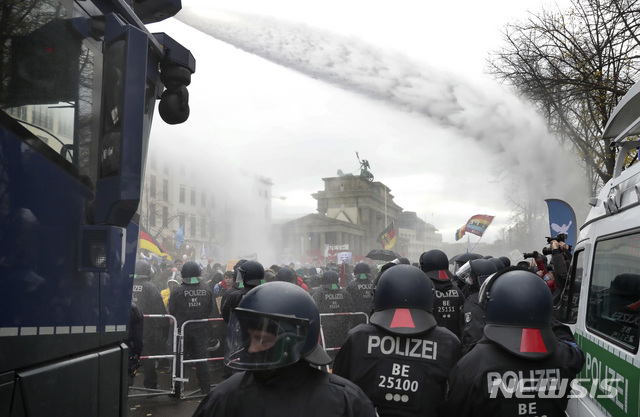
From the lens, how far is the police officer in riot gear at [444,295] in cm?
649

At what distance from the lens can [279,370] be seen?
2.11m

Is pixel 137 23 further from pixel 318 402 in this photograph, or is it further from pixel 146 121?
pixel 318 402

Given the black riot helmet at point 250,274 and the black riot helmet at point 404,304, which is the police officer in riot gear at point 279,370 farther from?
the black riot helmet at point 250,274

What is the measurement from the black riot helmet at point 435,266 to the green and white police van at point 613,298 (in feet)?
6.02

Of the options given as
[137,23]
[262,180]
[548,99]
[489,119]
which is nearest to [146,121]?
[137,23]

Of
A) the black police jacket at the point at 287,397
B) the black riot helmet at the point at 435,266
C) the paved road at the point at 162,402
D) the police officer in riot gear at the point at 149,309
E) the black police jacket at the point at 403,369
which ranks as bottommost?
the paved road at the point at 162,402

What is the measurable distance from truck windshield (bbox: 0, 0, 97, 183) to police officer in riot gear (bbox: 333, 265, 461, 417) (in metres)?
1.85

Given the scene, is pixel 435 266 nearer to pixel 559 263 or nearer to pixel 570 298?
pixel 559 263

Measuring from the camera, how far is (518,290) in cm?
301

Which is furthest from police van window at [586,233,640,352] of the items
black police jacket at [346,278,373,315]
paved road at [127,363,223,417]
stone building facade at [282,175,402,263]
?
stone building facade at [282,175,402,263]

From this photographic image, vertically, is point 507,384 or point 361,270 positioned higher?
point 507,384

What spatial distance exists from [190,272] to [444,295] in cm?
462

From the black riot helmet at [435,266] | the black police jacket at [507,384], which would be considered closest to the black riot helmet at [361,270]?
the black riot helmet at [435,266]

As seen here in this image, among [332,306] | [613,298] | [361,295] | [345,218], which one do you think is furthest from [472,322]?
[345,218]
